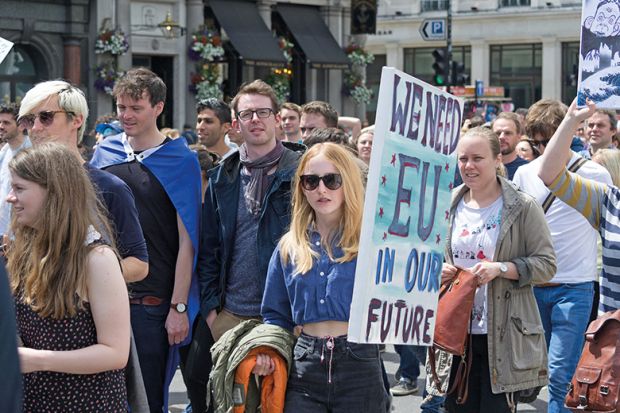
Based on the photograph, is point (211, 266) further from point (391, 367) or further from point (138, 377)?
point (391, 367)

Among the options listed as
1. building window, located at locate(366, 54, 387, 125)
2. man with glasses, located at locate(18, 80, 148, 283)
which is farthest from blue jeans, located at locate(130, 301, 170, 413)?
building window, located at locate(366, 54, 387, 125)

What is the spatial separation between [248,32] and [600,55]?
25977mm

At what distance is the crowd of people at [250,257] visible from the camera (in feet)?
13.6

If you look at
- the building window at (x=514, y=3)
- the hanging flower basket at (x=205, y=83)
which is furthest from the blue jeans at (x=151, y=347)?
the building window at (x=514, y=3)

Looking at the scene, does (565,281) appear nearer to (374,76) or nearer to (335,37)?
(335,37)

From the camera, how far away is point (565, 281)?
293 inches

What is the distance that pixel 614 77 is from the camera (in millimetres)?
5887

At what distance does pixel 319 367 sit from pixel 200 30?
2525cm

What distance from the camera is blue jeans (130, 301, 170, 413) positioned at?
6.25 m

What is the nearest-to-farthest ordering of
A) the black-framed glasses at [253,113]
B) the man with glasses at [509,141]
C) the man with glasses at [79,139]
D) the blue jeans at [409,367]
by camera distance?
1. the man with glasses at [79,139]
2. the black-framed glasses at [253,113]
3. the man with glasses at [509,141]
4. the blue jeans at [409,367]

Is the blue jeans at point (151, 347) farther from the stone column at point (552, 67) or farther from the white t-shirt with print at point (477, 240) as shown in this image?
the stone column at point (552, 67)

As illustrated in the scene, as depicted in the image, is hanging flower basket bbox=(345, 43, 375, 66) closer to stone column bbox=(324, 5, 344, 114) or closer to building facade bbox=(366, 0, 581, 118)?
stone column bbox=(324, 5, 344, 114)

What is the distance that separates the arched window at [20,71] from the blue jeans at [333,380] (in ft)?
70.1

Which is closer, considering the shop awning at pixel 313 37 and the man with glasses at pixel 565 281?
the man with glasses at pixel 565 281
